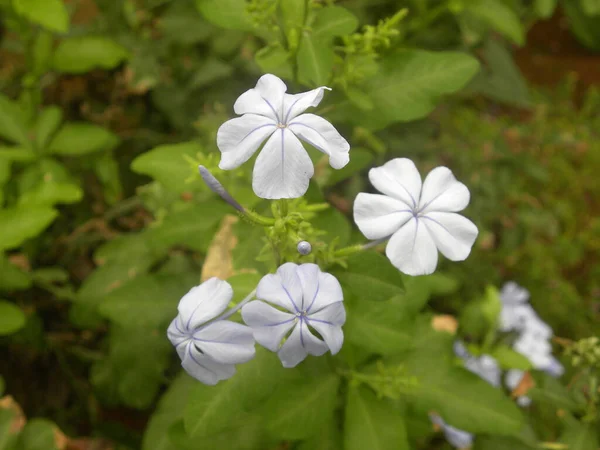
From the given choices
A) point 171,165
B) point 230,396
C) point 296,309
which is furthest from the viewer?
point 171,165

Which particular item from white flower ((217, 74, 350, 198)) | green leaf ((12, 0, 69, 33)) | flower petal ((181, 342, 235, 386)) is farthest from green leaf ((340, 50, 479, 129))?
green leaf ((12, 0, 69, 33))

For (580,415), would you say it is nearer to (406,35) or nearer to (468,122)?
(406,35)

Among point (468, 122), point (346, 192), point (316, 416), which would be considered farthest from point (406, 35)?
point (316, 416)

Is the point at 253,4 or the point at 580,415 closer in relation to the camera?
the point at 253,4

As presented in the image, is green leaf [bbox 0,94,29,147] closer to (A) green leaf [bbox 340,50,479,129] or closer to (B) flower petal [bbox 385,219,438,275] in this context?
(A) green leaf [bbox 340,50,479,129]

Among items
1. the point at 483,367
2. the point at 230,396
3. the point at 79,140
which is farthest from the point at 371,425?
the point at 79,140

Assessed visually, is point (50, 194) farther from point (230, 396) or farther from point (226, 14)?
point (230, 396)

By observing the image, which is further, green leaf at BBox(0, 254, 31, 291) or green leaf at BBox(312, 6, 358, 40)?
green leaf at BBox(0, 254, 31, 291)
